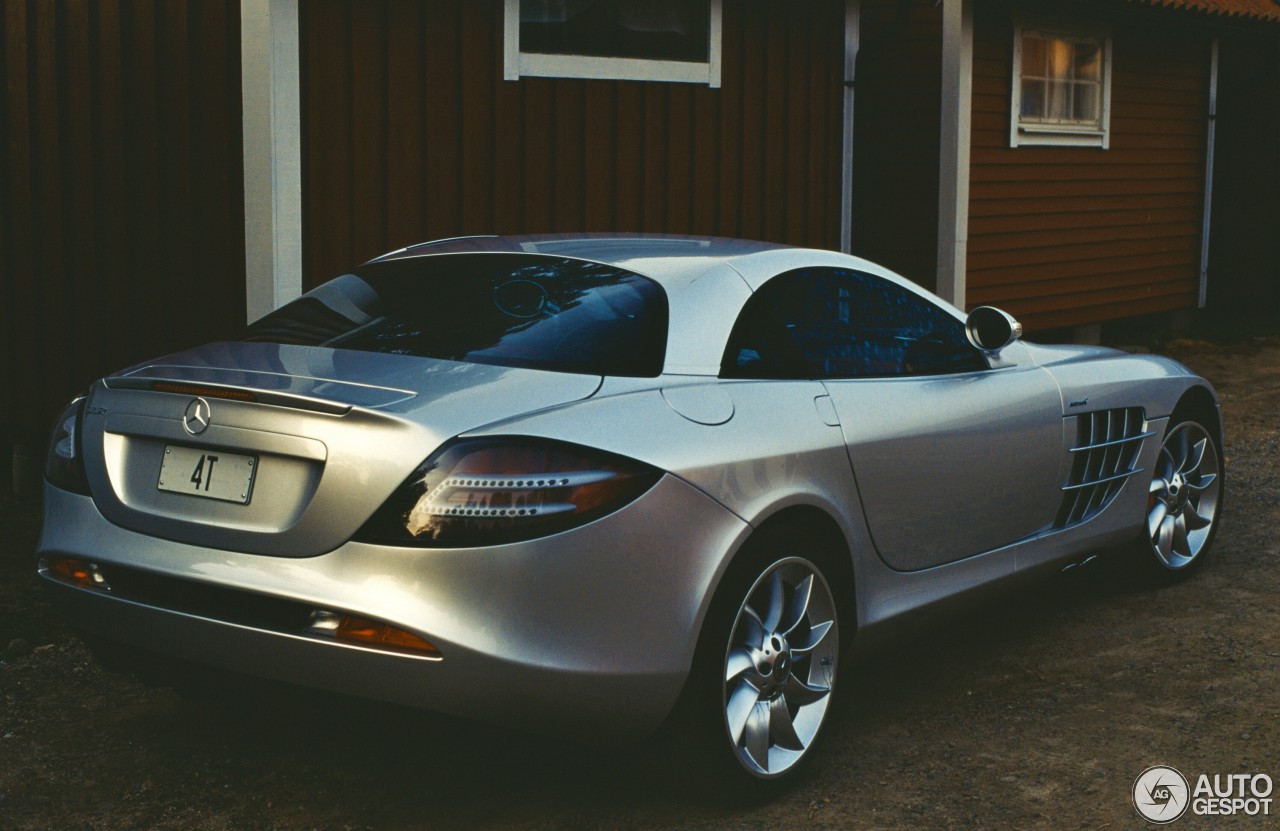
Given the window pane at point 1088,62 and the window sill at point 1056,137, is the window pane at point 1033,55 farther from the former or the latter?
the window pane at point 1088,62

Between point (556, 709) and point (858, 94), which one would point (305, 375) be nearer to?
point (556, 709)

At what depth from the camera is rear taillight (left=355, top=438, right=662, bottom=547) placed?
10.8 ft

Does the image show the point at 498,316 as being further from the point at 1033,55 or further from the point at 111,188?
the point at 1033,55

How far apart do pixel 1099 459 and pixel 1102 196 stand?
9.69 meters

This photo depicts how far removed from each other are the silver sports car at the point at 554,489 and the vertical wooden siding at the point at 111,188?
12.4 ft

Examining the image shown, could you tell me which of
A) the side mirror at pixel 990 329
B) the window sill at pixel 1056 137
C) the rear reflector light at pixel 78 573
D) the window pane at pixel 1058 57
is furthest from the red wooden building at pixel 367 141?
the rear reflector light at pixel 78 573

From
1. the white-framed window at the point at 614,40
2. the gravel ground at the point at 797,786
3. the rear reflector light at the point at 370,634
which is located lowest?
the gravel ground at the point at 797,786

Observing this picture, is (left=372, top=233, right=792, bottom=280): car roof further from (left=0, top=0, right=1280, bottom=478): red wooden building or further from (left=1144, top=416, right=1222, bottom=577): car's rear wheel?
(left=0, top=0, right=1280, bottom=478): red wooden building

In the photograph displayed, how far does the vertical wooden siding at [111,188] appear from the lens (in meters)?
8.00

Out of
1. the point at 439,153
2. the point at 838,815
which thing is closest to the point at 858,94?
the point at 439,153

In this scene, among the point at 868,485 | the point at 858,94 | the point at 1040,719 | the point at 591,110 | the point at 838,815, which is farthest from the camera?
the point at 858,94

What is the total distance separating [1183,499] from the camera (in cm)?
606

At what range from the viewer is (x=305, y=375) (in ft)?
12.0

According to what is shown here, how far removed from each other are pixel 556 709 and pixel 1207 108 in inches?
575
